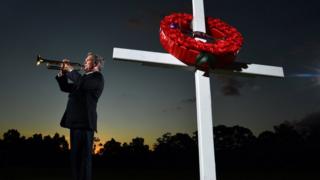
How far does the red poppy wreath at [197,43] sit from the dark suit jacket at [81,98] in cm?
118

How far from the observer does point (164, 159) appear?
48594 mm

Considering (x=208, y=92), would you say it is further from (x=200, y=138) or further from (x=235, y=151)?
(x=235, y=151)

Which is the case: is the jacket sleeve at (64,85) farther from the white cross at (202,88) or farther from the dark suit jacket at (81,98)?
the white cross at (202,88)

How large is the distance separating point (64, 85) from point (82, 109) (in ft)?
1.11

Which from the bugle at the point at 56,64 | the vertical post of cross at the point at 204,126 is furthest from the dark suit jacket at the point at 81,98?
the vertical post of cross at the point at 204,126

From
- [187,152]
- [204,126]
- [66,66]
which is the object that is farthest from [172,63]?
[187,152]

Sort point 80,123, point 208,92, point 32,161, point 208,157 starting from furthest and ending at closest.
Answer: point 32,161 < point 208,92 < point 208,157 < point 80,123

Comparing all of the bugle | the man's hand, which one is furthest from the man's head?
the bugle

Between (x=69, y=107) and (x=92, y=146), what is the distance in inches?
16.6

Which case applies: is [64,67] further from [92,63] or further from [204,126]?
[204,126]

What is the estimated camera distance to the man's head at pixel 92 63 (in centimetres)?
377

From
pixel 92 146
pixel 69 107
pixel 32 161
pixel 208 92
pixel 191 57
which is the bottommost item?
pixel 92 146

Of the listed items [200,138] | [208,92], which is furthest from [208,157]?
[208,92]

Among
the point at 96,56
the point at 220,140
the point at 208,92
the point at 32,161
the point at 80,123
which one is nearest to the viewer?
the point at 80,123
